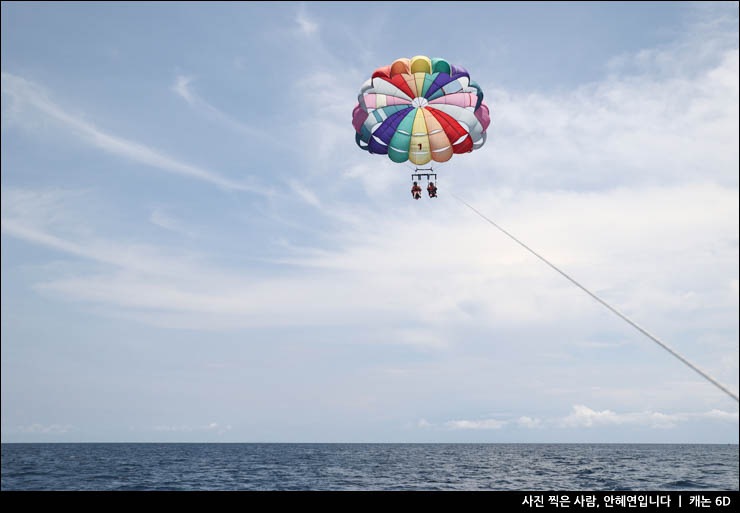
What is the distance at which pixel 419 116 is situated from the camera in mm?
22875

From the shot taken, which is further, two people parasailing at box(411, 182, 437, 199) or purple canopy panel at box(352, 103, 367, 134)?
purple canopy panel at box(352, 103, 367, 134)

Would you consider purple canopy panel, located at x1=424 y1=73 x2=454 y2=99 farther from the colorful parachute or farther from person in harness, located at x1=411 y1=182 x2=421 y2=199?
person in harness, located at x1=411 y1=182 x2=421 y2=199

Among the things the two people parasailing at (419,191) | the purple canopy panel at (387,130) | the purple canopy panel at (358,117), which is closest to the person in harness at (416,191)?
the two people parasailing at (419,191)

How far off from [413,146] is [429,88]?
266cm

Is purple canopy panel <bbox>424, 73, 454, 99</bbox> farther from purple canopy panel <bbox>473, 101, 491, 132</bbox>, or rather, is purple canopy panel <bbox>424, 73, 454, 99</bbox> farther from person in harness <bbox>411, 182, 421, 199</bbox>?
person in harness <bbox>411, 182, 421, 199</bbox>

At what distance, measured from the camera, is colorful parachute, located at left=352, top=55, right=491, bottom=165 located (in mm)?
21328

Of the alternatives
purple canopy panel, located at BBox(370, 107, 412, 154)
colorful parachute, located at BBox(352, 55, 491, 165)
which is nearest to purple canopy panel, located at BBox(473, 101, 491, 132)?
colorful parachute, located at BBox(352, 55, 491, 165)

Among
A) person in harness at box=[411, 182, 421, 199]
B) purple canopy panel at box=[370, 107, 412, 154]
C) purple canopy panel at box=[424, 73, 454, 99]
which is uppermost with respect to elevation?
purple canopy panel at box=[424, 73, 454, 99]

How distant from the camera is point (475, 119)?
2186 cm

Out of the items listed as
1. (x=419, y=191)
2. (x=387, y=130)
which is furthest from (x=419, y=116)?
(x=419, y=191)

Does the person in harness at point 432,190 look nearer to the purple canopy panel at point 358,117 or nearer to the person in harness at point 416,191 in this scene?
the person in harness at point 416,191

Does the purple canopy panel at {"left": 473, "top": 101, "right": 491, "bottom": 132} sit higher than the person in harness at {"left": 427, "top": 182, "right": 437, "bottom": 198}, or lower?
higher

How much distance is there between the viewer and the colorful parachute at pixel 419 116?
21.3 m

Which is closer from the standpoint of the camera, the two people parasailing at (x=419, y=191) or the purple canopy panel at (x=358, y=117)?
the two people parasailing at (x=419, y=191)
